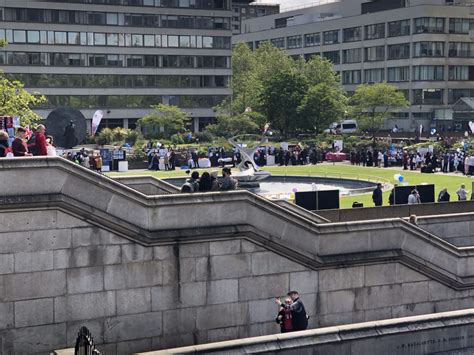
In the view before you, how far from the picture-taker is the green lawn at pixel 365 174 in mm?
44397

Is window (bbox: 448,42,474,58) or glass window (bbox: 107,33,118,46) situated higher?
glass window (bbox: 107,33,118,46)

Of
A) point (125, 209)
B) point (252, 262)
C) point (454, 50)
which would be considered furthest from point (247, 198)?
point (454, 50)

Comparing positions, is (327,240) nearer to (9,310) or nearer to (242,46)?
(9,310)

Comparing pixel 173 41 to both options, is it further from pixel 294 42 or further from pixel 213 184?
pixel 213 184

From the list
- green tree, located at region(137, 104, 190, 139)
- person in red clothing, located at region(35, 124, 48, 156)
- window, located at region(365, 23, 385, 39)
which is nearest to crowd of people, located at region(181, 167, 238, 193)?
person in red clothing, located at region(35, 124, 48, 156)

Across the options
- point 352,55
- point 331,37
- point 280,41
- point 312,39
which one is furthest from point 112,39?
point 280,41

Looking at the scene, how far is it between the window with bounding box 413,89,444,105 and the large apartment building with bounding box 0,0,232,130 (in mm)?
24505

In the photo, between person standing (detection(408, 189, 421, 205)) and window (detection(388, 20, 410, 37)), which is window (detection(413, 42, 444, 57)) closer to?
window (detection(388, 20, 410, 37))

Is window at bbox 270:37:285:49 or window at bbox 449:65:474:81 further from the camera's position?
window at bbox 270:37:285:49

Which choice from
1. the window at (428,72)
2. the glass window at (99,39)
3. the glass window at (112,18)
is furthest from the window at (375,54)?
the glass window at (99,39)

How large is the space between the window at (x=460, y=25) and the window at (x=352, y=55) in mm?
15182

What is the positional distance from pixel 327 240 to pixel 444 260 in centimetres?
331

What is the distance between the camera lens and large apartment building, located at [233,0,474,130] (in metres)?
116

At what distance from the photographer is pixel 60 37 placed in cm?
10606
